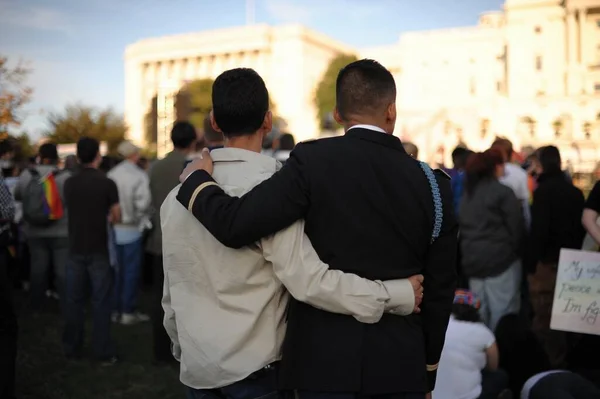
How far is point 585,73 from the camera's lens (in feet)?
191

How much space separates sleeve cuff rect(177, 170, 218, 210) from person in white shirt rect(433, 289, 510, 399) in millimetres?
2253

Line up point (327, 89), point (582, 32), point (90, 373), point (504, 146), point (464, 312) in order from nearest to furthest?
point (464, 312)
point (90, 373)
point (504, 146)
point (582, 32)
point (327, 89)

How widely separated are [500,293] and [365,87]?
448cm

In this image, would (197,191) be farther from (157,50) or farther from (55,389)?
(157,50)

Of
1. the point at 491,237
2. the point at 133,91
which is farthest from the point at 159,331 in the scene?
the point at 133,91

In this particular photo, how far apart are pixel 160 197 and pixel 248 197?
4.35 m

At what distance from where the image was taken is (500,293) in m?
6.38

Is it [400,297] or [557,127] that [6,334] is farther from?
[557,127]

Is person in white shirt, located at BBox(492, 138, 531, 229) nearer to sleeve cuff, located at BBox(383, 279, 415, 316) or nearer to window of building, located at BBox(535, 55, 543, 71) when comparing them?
sleeve cuff, located at BBox(383, 279, 415, 316)

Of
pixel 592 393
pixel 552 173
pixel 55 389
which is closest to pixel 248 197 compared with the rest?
pixel 592 393

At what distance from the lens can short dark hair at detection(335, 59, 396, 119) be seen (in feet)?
7.82

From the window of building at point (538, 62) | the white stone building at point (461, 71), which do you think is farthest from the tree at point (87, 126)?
the window of building at point (538, 62)

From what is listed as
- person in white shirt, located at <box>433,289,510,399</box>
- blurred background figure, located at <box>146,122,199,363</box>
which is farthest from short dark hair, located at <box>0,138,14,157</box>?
person in white shirt, located at <box>433,289,510,399</box>

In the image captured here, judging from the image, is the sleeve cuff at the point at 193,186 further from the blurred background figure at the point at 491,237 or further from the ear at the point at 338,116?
the blurred background figure at the point at 491,237
